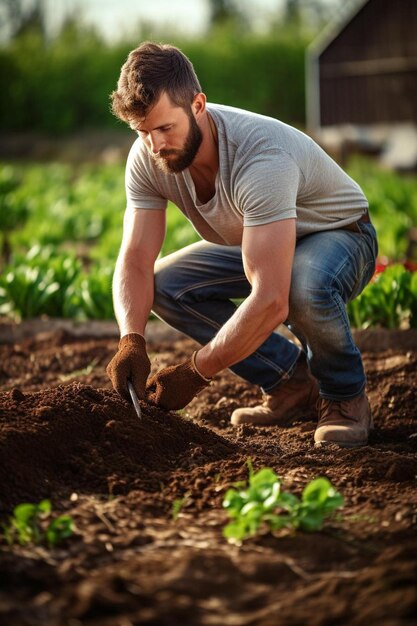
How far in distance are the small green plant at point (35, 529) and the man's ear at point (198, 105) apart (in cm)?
156

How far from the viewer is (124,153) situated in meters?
19.3

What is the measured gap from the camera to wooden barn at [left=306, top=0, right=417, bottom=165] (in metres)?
22.0

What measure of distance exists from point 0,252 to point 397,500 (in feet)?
19.2

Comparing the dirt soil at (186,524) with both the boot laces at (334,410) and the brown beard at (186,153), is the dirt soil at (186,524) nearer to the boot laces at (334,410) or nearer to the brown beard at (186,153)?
the boot laces at (334,410)

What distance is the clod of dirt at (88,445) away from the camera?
270 cm

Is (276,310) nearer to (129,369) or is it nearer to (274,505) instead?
(129,369)

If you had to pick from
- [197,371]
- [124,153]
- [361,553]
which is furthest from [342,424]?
[124,153]

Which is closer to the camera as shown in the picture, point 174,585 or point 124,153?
point 174,585

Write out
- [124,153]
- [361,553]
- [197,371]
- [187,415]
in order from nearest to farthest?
[361,553]
[197,371]
[187,415]
[124,153]

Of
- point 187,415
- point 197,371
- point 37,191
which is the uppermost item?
point 37,191

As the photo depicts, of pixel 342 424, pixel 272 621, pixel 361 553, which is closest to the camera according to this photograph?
pixel 272 621

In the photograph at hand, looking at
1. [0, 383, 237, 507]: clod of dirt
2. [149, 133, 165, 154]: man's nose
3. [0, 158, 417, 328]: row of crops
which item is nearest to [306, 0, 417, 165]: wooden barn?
[0, 158, 417, 328]: row of crops

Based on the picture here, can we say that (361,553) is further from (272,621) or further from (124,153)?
(124,153)

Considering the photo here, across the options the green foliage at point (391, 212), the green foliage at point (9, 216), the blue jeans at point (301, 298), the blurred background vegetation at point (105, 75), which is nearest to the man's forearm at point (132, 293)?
the blue jeans at point (301, 298)
